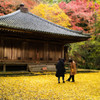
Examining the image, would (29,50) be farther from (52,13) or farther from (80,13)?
(80,13)

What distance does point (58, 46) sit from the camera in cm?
1939

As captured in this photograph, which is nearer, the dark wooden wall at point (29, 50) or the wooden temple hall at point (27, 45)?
the wooden temple hall at point (27, 45)

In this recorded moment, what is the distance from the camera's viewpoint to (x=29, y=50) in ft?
56.0

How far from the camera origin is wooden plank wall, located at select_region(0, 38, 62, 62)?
51.2ft

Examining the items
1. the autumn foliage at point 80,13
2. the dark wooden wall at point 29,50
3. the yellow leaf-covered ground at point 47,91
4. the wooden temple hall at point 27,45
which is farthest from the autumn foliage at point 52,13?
the yellow leaf-covered ground at point 47,91

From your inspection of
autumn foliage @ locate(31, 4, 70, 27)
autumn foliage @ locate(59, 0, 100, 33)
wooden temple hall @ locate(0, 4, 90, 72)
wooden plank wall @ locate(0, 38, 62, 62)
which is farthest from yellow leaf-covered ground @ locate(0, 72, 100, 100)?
autumn foliage @ locate(59, 0, 100, 33)

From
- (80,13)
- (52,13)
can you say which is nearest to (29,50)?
(52,13)

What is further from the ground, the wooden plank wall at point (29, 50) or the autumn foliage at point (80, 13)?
the autumn foliage at point (80, 13)

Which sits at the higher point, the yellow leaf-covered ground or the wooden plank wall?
the wooden plank wall

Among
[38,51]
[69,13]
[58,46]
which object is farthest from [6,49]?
[69,13]

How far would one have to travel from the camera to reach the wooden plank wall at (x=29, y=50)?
1560 centimetres

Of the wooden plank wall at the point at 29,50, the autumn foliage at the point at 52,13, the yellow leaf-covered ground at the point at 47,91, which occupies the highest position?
the autumn foliage at the point at 52,13

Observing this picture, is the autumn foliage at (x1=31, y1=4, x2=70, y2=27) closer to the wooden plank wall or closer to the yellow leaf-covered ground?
the wooden plank wall

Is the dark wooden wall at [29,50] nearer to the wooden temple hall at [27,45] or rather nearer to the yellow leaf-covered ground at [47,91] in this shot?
the wooden temple hall at [27,45]
